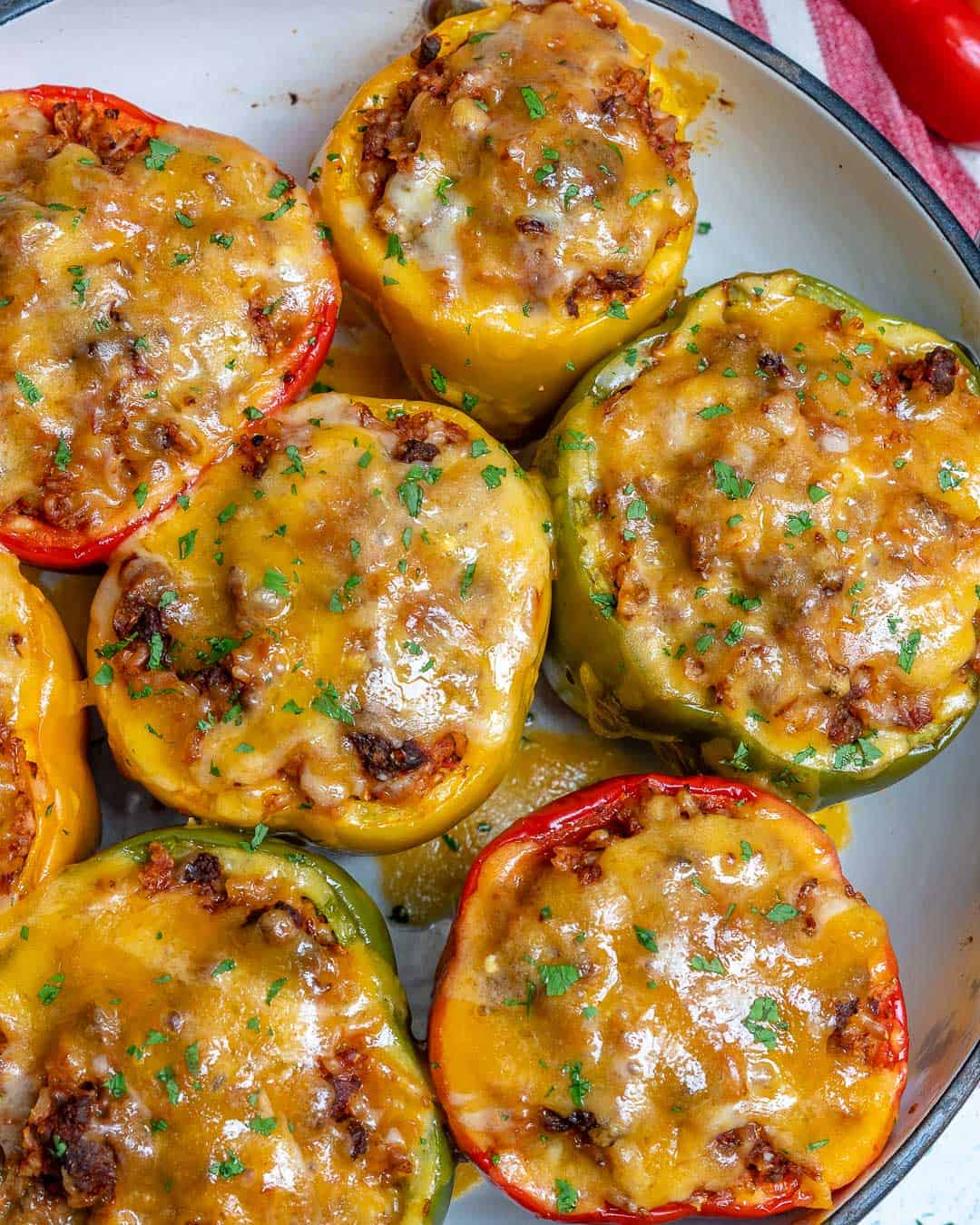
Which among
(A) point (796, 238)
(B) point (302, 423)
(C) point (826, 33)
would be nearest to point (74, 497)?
(B) point (302, 423)

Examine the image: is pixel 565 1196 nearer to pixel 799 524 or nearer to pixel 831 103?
pixel 799 524

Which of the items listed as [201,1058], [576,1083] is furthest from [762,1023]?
[201,1058]

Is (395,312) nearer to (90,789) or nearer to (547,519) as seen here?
(547,519)

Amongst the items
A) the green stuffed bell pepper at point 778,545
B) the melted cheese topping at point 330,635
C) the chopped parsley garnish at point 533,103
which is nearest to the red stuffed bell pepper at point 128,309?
the melted cheese topping at point 330,635

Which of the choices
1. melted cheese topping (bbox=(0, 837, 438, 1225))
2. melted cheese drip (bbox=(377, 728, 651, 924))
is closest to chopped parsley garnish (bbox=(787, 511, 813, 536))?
melted cheese drip (bbox=(377, 728, 651, 924))

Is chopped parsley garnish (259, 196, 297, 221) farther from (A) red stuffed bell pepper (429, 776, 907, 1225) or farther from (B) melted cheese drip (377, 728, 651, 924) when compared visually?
(A) red stuffed bell pepper (429, 776, 907, 1225)
